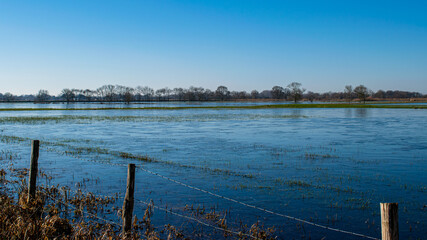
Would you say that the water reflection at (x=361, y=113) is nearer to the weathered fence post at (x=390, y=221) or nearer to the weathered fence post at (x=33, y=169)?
the weathered fence post at (x=33, y=169)

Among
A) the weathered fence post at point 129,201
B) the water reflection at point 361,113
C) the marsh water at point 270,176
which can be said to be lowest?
the marsh water at point 270,176

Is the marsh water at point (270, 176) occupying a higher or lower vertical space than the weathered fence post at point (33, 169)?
lower

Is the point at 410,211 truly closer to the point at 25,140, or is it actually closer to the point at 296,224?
the point at 296,224

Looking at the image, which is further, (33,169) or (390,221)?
(33,169)

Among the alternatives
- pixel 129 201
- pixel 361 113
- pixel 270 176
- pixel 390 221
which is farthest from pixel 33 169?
pixel 361 113

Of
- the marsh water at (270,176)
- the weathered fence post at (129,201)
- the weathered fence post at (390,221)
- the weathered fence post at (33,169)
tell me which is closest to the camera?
the weathered fence post at (390,221)

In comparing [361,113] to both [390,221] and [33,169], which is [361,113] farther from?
[390,221]

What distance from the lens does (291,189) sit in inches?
558

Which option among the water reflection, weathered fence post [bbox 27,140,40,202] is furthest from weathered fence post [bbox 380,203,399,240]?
the water reflection

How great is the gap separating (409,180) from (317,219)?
7219 mm

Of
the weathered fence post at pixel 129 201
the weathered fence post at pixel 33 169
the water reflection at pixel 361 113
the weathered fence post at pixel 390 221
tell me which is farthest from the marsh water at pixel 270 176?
the water reflection at pixel 361 113

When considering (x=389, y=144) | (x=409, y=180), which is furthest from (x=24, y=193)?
(x=389, y=144)

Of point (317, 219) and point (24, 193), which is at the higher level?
point (24, 193)

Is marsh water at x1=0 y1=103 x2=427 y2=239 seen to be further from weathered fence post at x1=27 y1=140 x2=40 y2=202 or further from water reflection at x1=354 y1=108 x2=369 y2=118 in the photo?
water reflection at x1=354 y1=108 x2=369 y2=118
